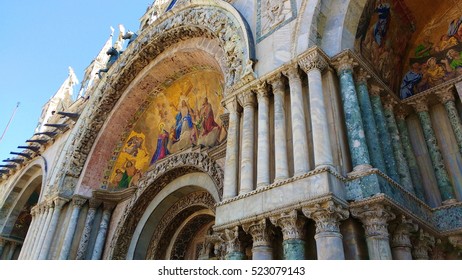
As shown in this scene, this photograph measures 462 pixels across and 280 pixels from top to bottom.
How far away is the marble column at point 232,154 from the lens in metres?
5.70

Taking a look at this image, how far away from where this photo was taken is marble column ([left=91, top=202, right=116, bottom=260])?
1066 centimetres

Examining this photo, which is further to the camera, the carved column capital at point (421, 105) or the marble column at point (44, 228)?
the marble column at point (44, 228)

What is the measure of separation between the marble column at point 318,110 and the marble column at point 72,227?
27.9 feet

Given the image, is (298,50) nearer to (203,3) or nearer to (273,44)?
(273,44)

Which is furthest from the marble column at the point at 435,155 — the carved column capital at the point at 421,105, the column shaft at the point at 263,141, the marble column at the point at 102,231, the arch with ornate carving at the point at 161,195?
the marble column at the point at 102,231

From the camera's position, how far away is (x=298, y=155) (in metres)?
4.96

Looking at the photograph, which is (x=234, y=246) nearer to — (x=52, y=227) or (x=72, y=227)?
(x=72, y=227)

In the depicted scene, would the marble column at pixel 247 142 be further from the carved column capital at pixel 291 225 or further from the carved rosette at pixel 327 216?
the carved rosette at pixel 327 216

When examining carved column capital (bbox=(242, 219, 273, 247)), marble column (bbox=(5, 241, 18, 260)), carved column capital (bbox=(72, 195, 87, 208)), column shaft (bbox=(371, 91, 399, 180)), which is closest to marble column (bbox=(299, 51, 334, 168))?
carved column capital (bbox=(242, 219, 273, 247))

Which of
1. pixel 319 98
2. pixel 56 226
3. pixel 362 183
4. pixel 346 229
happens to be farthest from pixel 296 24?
pixel 56 226

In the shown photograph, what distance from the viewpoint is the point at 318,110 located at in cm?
518

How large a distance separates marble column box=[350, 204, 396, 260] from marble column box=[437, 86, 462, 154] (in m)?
2.77

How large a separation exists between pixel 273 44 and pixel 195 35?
3.57 metres

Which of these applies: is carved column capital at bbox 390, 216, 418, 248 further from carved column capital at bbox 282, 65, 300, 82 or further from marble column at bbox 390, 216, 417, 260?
carved column capital at bbox 282, 65, 300, 82
